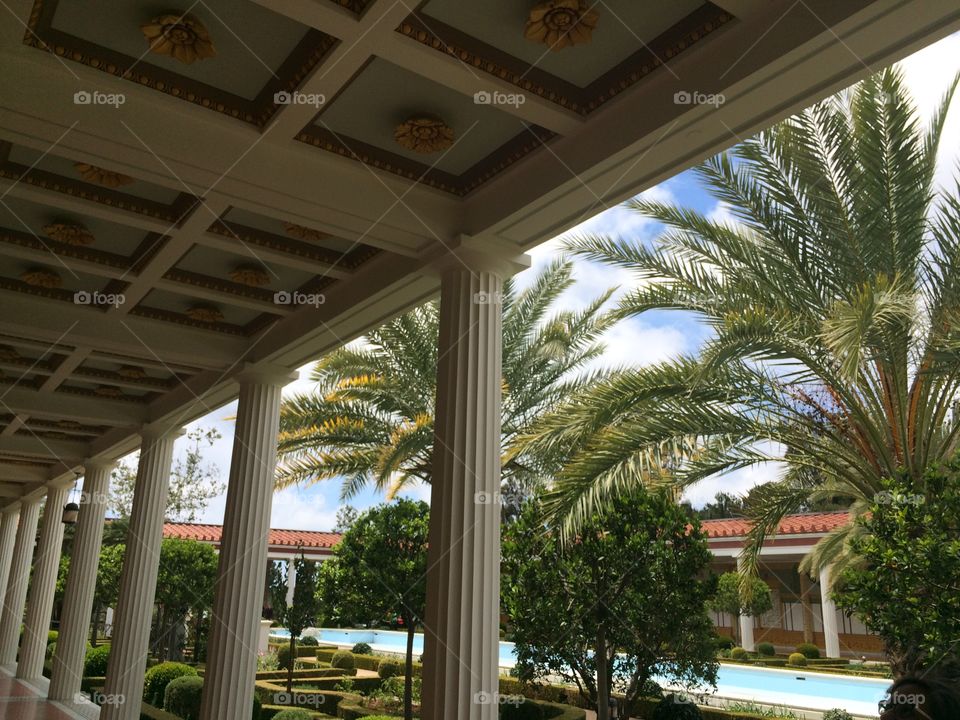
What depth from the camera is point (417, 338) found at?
38.1 ft

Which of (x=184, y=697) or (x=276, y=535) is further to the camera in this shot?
(x=276, y=535)

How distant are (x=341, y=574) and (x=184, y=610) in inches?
346

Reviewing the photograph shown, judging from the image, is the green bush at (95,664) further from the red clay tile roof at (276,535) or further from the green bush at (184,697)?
the red clay tile roof at (276,535)

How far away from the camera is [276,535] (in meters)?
29.0

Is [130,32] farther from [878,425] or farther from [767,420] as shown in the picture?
[878,425]

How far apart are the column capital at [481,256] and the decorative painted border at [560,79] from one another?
1241mm

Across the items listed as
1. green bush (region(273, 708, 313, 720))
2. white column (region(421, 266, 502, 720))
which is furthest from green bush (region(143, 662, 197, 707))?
white column (region(421, 266, 502, 720))

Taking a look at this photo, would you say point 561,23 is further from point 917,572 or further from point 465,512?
point 917,572

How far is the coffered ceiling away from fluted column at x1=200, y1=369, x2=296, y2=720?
159 cm

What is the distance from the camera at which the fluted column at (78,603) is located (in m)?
13.3

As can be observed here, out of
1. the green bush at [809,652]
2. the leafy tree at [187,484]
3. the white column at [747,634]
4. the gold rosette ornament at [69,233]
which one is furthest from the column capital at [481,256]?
the leafy tree at [187,484]

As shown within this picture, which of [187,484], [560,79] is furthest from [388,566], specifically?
[187,484]

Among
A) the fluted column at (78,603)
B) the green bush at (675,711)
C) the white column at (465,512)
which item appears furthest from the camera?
the fluted column at (78,603)

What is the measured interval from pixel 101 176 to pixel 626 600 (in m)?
6.59
